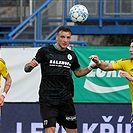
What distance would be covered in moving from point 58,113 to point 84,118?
296 centimetres

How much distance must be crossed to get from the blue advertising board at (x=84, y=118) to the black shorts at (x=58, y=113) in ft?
9.19

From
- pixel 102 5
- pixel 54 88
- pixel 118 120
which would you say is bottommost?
pixel 118 120

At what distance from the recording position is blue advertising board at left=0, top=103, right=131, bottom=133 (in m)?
12.5

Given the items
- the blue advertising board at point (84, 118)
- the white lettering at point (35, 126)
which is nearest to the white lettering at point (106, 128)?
the blue advertising board at point (84, 118)

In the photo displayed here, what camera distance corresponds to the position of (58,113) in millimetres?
9641

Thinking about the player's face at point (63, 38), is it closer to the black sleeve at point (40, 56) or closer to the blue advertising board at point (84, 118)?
the black sleeve at point (40, 56)

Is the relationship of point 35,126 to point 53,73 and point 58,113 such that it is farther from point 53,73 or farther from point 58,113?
point 53,73

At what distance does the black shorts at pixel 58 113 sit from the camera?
943 centimetres

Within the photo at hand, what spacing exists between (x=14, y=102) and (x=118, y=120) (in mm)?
2135

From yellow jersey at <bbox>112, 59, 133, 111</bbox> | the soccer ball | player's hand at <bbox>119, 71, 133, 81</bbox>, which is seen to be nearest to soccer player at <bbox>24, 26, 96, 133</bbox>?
yellow jersey at <bbox>112, 59, 133, 111</bbox>

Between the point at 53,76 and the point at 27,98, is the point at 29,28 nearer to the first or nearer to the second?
the point at 27,98

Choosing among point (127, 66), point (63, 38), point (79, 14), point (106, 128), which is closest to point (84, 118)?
point (106, 128)

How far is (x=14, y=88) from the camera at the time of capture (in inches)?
507

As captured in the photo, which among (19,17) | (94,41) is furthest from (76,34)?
(19,17)
